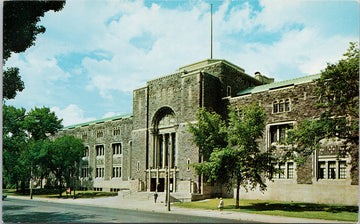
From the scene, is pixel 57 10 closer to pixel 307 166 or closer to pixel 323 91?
pixel 323 91

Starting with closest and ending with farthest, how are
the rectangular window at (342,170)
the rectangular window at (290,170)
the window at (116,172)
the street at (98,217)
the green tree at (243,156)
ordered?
the street at (98,217) → the green tree at (243,156) → the rectangular window at (342,170) → the rectangular window at (290,170) → the window at (116,172)

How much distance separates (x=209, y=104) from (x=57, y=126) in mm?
34835

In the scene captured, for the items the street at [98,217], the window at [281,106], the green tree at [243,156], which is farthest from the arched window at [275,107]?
the street at [98,217]

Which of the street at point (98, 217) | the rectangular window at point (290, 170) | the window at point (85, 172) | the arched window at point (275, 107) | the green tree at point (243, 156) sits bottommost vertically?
the window at point (85, 172)

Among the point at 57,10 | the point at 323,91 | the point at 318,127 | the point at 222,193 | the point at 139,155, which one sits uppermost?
the point at 57,10

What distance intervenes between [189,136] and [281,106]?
11.5m

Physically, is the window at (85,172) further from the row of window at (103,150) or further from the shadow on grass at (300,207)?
the shadow on grass at (300,207)

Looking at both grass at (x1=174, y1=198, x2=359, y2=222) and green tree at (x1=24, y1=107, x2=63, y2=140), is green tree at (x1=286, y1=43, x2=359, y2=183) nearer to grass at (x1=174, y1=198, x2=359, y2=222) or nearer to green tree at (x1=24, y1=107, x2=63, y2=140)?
grass at (x1=174, y1=198, x2=359, y2=222)

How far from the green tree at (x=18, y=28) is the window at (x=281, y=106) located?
24828 millimetres

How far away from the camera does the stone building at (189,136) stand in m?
32.2

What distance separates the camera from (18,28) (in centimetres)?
1898

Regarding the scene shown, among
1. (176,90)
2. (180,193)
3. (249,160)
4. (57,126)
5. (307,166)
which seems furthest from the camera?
(57,126)

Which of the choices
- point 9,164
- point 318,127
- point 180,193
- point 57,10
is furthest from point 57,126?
point 318,127

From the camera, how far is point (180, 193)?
125ft
